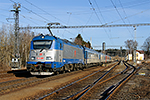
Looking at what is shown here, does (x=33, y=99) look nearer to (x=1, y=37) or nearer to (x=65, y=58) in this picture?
(x=65, y=58)

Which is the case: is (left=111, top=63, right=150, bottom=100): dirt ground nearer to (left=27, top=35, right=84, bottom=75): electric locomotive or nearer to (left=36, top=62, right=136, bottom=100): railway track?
(left=36, top=62, right=136, bottom=100): railway track

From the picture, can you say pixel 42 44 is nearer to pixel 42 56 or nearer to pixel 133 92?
pixel 42 56

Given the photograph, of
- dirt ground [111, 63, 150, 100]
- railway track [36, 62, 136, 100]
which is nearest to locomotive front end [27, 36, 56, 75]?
railway track [36, 62, 136, 100]

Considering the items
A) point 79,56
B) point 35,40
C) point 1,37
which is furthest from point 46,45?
point 1,37

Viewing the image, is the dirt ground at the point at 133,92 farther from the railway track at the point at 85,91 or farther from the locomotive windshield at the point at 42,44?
the locomotive windshield at the point at 42,44

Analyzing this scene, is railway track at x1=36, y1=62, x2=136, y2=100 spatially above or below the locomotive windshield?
below

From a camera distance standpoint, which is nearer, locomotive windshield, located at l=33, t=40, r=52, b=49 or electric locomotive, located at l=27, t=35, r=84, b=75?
electric locomotive, located at l=27, t=35, r=84, b=75

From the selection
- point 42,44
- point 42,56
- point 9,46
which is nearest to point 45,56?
point 42,56

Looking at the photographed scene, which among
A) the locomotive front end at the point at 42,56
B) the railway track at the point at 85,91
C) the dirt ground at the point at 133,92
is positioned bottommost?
the dirt ground at the point at 133,92

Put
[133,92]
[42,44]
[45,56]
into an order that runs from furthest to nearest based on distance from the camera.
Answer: [42,44]
[45,56]
[133,92]

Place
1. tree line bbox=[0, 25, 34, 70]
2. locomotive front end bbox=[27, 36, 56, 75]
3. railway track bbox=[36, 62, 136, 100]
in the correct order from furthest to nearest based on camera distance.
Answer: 1. tree line bbox=[0, 25, 34, 70]
2. locomotive front end bbox=[27, 36, 56, 75]
3. railway track bbox=[36, 62, 136, 100]

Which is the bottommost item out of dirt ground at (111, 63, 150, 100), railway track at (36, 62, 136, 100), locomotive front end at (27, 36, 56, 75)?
dirt ground at (111, 63, 150, 100)

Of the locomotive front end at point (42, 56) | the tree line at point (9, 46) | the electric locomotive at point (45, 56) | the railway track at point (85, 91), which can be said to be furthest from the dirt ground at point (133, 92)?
the tree line at point (9, 46)

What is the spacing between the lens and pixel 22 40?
3391 centimetres
